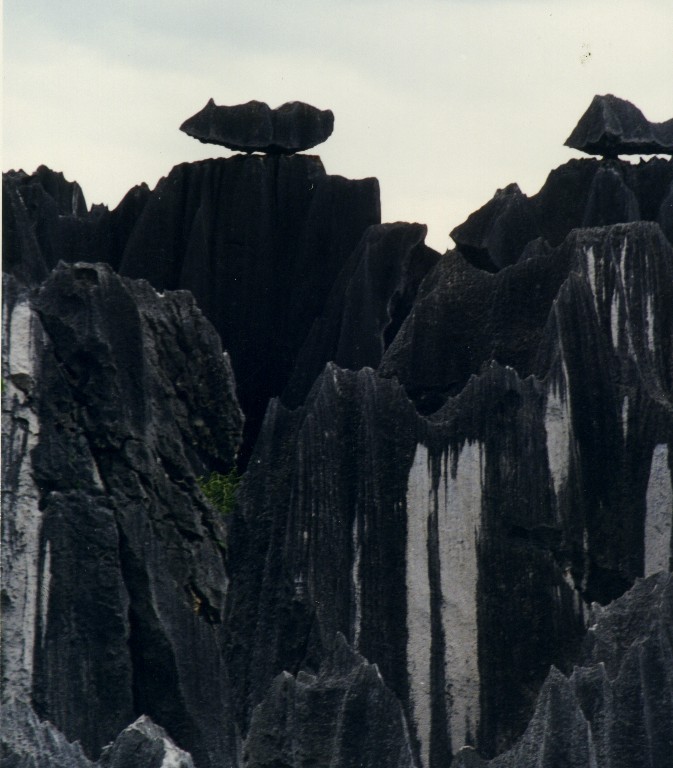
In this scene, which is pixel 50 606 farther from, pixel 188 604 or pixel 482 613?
pixel 482 613

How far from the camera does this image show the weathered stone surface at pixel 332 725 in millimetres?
11250

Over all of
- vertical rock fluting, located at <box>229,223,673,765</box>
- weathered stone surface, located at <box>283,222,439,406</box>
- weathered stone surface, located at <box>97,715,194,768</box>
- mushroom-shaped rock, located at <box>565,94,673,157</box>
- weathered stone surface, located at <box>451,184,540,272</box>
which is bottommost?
weathered stone surface, located at <box>97,715,194,768</box>

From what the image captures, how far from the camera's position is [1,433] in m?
12.1

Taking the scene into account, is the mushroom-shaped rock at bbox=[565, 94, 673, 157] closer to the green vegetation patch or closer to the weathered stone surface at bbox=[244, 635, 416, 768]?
the green vegetation patch

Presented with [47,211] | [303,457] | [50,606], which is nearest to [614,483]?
[303,457]

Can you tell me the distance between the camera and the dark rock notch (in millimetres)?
12055

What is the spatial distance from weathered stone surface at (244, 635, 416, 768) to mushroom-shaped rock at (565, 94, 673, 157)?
759 cm

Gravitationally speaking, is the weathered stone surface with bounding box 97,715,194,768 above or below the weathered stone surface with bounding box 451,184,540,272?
below

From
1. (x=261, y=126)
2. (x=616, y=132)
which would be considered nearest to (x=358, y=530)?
(x=616, y=132)

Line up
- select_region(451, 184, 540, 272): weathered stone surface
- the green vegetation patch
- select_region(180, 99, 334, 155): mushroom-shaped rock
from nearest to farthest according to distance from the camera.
A: the green vegetation patch
select_region(451, 184, 540, 272): weathered stone surface
select_region(180, 99, 334, 155): mushroom-shaped rock

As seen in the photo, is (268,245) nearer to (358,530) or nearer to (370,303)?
(370,303)

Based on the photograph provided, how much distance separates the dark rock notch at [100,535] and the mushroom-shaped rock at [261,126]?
612 cm

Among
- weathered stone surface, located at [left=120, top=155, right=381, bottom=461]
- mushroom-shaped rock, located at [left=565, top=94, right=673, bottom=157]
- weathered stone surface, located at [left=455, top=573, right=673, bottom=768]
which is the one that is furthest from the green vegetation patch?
mushroom-shaped rock, located at [left=565, top=94, right=673, bottom=157]

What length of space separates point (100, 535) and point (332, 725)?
6.47 ft
